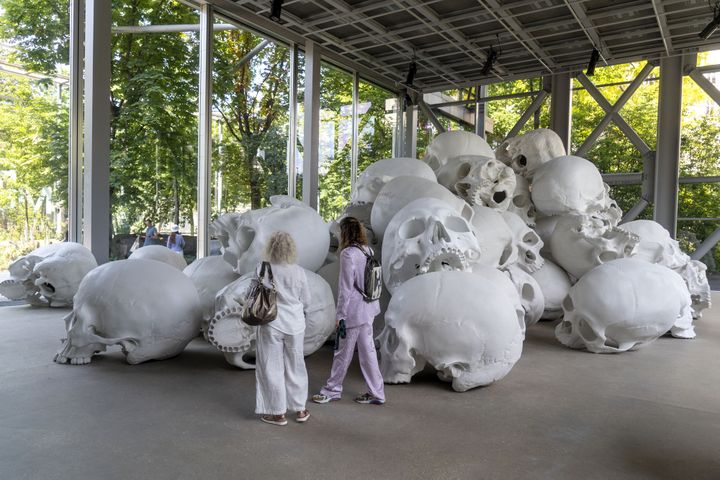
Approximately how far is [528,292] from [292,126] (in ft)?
24.8

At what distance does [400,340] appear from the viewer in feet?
14.0

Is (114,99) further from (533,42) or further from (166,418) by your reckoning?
(533,42)

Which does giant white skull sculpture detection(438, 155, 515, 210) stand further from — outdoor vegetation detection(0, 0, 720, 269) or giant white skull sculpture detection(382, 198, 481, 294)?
outdoor vegetation detection(0, 0, 720, 269)

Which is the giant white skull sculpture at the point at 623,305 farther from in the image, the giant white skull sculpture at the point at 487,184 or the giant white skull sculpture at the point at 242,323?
the giant white skull sculpture at the point at 242,323

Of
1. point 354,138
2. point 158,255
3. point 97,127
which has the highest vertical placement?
point 354,138

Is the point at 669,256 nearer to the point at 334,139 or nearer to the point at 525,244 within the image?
the point at 525,244

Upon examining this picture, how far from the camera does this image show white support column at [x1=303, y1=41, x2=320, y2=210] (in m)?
12.6

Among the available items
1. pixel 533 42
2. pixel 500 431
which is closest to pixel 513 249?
pixel 500 431

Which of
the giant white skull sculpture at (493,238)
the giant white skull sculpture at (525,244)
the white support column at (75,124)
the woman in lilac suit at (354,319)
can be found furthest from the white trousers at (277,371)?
the white support column at (75,124)

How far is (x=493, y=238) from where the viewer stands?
6148 mm

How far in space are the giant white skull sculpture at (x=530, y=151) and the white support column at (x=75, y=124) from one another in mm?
6489

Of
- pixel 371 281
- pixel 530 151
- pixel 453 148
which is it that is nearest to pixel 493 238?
pixel 453 148

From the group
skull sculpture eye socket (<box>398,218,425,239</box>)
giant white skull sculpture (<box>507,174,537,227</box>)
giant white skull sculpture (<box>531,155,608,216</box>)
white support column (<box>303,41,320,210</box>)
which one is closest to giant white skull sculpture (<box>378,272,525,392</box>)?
skull sculpture eye socket (<box>398,218,425,239</box>)

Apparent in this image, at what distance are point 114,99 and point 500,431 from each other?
824 centimetres
